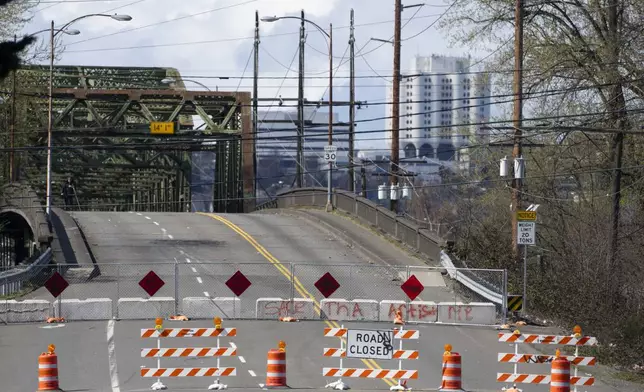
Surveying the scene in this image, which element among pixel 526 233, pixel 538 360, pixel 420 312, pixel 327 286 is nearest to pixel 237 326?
pixel 327 286

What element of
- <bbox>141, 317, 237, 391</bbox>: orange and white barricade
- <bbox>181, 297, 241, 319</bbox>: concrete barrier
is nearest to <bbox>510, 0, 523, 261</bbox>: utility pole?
<bbox>181, 297, 241, 319</bbox>: concrete barrier

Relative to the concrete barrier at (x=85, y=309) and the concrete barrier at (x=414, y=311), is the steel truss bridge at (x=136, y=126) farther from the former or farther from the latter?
the concrete barrier at (x=414, y=311)

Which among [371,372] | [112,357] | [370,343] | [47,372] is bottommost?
[112,357]

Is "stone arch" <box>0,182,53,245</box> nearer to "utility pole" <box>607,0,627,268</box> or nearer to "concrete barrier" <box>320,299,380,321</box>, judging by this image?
"concrete barrier" <box>320,299,380,321</box>

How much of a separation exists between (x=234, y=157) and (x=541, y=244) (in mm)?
31120

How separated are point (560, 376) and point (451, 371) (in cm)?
206

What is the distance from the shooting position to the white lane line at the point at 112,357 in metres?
21.9

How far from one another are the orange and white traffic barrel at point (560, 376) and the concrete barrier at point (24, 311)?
1589cm

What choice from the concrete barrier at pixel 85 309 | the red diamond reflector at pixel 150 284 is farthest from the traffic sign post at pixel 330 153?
the red diamond reflector at pixel 150 284

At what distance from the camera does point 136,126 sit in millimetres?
75062

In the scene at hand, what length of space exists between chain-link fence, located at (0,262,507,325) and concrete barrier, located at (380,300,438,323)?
0.03 m

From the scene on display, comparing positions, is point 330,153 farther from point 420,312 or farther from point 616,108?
point 420,312

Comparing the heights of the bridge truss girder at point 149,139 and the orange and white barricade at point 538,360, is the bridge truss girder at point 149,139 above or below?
above

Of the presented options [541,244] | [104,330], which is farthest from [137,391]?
[541,244]
